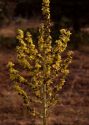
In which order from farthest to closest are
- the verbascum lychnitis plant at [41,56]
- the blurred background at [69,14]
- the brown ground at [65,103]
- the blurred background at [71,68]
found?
the blurred background at [69,14], the blurred background at [71,68], the brown ground at [65,103], the verbascum lychnitis plant at [41,56]

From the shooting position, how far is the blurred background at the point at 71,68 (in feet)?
46.8

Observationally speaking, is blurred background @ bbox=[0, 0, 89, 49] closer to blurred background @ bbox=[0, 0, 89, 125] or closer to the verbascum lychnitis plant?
blurred background @ bbox=[0, 0, 89, 125]

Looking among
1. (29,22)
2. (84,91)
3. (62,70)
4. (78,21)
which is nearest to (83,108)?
(84,91)

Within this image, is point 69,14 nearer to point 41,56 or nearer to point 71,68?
point 71,68

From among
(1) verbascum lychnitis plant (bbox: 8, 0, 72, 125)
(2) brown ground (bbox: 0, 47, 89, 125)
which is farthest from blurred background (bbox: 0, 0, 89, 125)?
(1) verbascum lychnitis plant (bbox: 8, 0, 72, 125)

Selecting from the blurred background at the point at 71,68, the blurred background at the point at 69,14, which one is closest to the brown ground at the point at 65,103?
the blurred background at the point at 71,68

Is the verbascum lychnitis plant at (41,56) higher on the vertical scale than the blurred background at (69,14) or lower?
lower

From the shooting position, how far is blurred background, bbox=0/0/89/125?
1426 centimetres

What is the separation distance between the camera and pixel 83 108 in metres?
15.1

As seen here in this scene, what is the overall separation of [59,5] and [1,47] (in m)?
3.65

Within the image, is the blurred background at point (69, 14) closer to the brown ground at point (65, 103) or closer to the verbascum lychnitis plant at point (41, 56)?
the brown ground at point (65, 103)

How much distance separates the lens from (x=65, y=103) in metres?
15.7

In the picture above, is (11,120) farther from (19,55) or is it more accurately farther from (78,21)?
(78,21)

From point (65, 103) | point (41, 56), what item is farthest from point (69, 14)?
point (41, 56)
